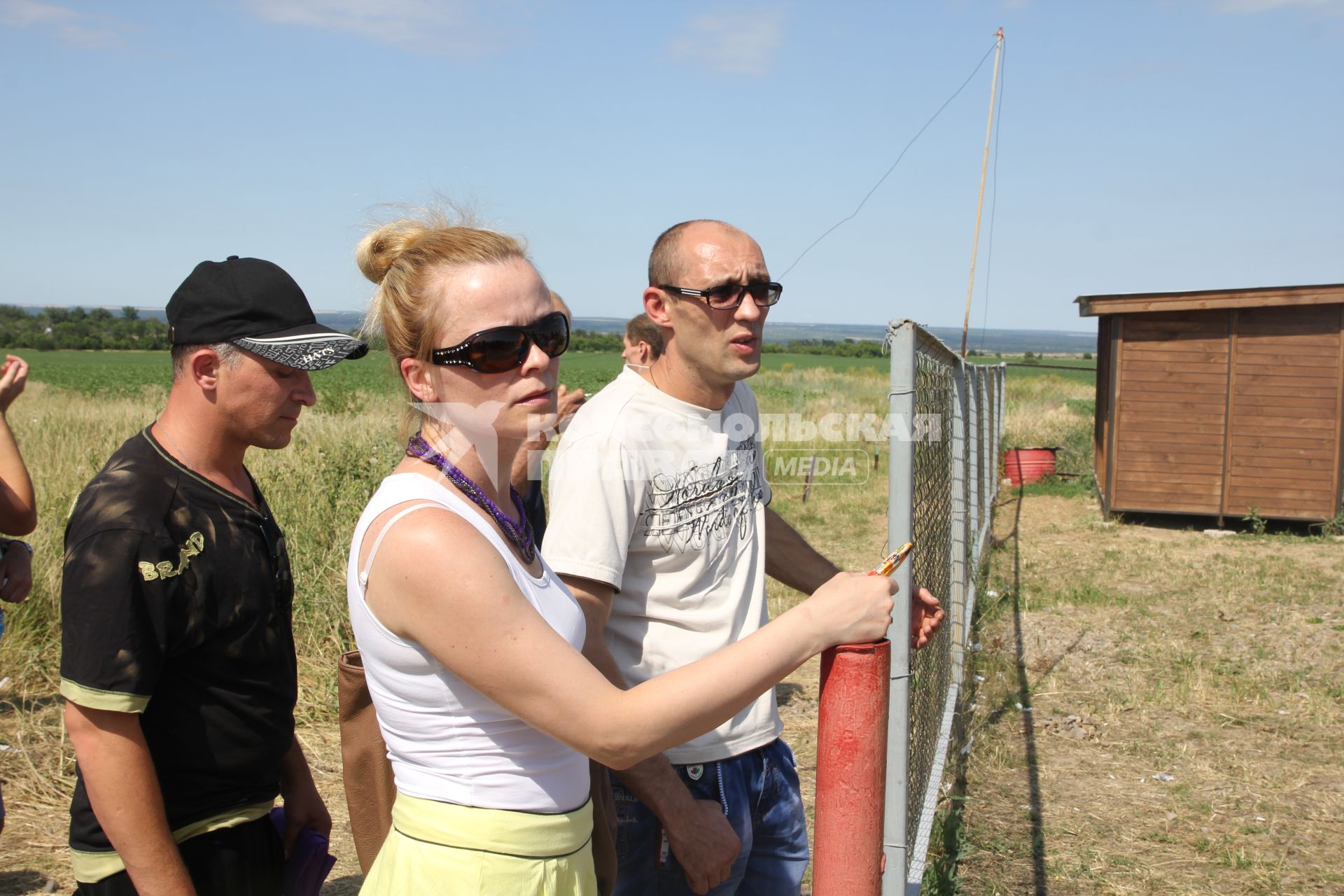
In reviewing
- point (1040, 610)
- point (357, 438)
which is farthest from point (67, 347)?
point (1040, 610)

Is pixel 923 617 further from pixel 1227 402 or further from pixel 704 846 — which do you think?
pixel 1227 402

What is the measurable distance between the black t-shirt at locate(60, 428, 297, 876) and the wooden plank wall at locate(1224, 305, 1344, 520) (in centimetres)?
1156

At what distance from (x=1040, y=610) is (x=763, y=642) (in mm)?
7021

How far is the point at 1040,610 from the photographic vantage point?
25.2 feet

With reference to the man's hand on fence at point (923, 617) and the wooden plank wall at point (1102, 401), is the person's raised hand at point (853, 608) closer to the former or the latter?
the man's hand on fence at point (923, 617)

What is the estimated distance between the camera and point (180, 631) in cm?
175

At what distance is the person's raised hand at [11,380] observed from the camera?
2824mm

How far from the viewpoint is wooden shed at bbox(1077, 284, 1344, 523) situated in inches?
418

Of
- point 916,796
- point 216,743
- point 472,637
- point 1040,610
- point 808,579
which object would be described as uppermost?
point 472,637

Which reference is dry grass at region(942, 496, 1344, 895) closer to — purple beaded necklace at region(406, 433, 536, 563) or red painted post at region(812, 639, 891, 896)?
red painted post at region(812, 639, 891, 896)

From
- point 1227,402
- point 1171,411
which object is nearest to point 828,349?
point 1171,411

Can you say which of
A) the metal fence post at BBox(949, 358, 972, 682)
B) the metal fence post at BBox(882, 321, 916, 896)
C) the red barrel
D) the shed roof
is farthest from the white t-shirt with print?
the red barrel

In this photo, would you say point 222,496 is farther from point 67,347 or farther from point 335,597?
point 67,347

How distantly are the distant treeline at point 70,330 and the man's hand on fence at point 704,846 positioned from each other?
73564 mm
